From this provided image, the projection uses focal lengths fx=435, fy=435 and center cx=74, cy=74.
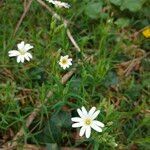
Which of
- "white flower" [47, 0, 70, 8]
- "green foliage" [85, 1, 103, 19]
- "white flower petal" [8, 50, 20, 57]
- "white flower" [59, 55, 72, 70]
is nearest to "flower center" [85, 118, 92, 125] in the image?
"white flower" [59, 55, 72, 70]

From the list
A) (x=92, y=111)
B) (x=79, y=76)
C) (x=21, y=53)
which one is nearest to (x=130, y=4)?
(x=79, y=76)

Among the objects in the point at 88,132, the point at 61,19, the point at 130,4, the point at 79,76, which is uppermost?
the point at 130,4

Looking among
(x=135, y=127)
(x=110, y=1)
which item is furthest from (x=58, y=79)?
(x=110, y=1)

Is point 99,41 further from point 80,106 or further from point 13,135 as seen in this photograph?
point 13,135

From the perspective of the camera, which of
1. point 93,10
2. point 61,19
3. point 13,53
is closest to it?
point 13,53

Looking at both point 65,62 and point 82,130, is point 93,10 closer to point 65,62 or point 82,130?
point 65,62

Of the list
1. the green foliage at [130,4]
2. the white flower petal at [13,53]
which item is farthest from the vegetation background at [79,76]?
the white flower petal at [13,53]

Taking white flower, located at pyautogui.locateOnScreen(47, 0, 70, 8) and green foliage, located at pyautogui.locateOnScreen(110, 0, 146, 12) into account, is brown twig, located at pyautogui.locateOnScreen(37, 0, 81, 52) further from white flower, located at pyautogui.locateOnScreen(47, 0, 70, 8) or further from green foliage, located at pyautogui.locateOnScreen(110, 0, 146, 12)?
green foliage, located at pyautogui.locateOnScreen(110, 0, 146, 12)
